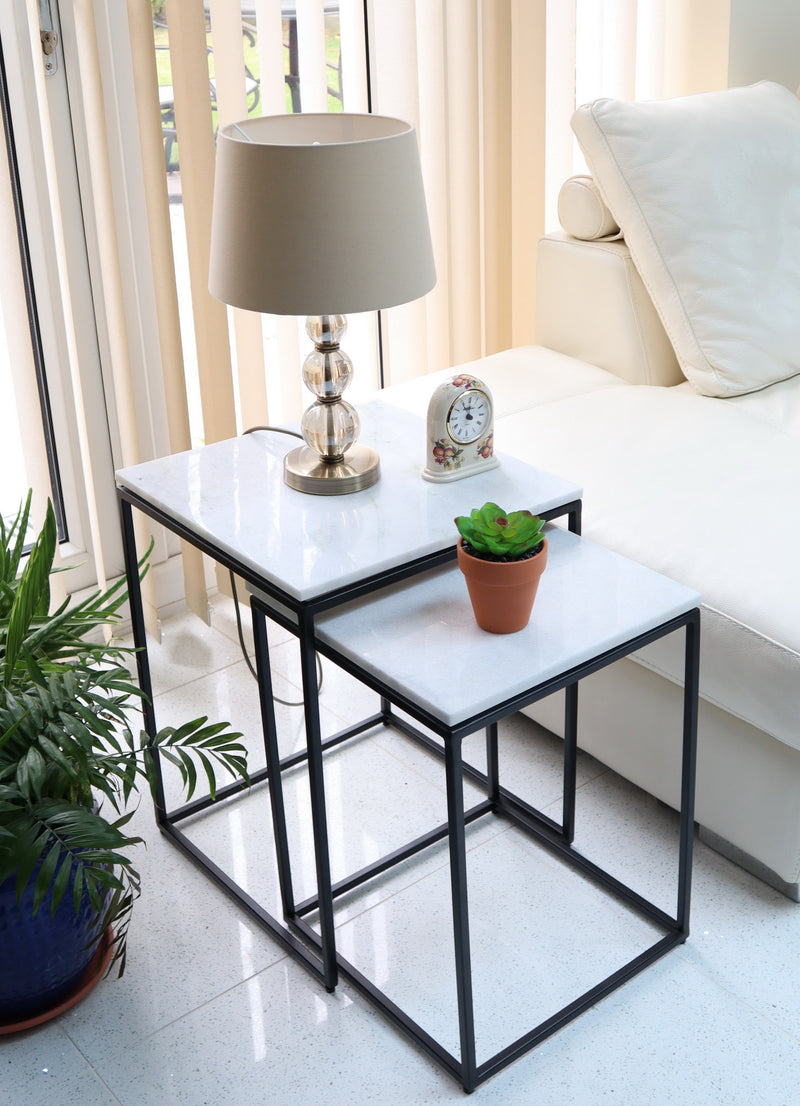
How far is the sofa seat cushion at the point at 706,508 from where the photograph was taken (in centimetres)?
154

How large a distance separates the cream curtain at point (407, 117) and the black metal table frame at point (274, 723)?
0.60 metres

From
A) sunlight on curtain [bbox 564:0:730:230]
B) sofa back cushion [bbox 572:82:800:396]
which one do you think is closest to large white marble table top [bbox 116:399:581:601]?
sofa back cushion [bbox 572:82:800:396]

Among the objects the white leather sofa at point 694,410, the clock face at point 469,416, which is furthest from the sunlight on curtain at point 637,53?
the clock face at point 469,416

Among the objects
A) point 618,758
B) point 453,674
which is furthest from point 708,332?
point 453,674

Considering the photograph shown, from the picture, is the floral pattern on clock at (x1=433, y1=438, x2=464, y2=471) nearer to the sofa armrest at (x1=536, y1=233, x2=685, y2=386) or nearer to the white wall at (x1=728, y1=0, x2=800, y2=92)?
the sofa armrest at (x1=536, y1=233, x2=685, y2=386)

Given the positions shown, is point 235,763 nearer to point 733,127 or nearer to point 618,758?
point 618,758

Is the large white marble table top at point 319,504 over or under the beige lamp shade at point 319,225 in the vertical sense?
under

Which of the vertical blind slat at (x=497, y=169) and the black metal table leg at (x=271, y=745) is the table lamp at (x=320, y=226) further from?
the vertical blind slat at (x=497, y=169)

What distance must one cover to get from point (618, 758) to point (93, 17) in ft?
4.83

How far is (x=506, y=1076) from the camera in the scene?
145 centimetres

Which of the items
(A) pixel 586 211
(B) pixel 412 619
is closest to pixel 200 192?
(A) pixel 586 211

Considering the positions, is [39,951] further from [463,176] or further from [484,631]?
[463,176]

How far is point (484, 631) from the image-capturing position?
4.50 ft

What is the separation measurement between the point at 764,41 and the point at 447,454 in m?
1.66
